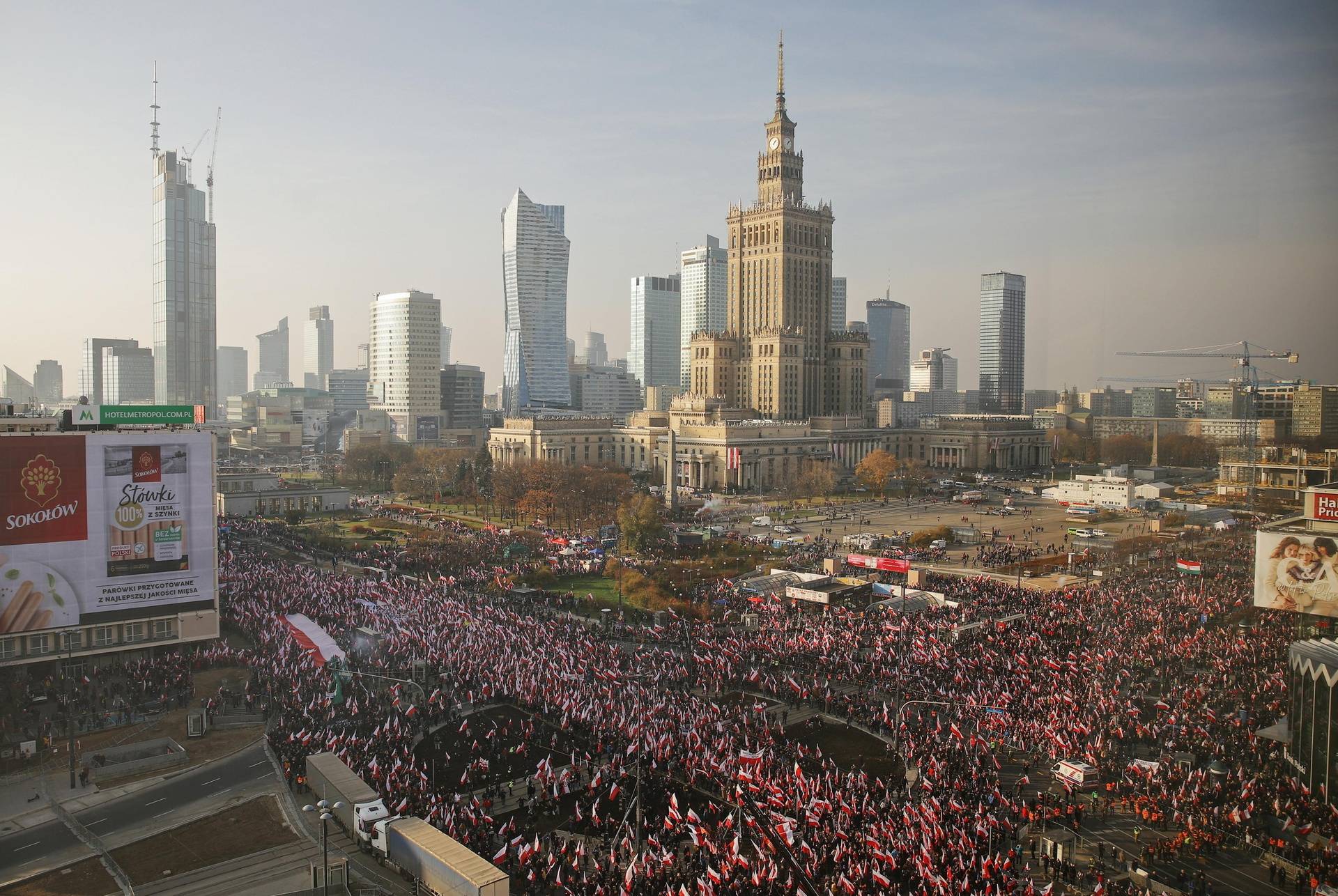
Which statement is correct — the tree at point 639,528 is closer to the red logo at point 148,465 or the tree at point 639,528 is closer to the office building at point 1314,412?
the red logo at point 148,465

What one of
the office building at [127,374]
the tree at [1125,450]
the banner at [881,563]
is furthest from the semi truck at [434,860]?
the office building at [127,374]

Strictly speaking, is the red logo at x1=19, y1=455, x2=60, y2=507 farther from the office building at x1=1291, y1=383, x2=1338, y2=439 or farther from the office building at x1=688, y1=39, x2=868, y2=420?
the office building at x1=688, y1=39, x2=868, y2=420

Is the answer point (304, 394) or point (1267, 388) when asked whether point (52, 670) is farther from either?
point (304, 394)

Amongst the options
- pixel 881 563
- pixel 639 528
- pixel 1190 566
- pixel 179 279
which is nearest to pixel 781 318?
pixel 639 528

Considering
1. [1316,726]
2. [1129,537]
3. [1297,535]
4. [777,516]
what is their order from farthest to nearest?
1. [777,516]
2. [1129,537]
3. [1297,535]
4. [1316,726]

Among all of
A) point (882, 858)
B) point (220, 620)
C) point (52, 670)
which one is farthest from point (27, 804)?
point (882, 858)

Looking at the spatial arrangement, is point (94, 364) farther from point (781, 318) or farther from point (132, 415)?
point (132, 415)

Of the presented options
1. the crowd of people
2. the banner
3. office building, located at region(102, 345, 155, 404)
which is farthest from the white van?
office building, located at region(102, 345, 155, 404)
